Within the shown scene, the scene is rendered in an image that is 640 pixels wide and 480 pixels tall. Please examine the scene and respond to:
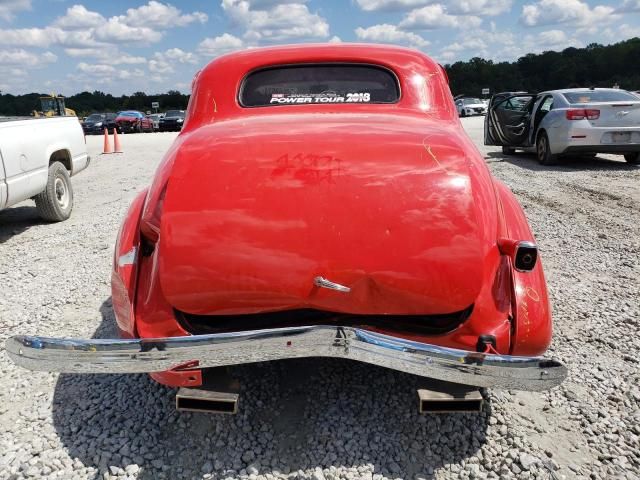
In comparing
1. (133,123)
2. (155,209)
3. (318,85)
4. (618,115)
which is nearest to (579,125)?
(618,115)

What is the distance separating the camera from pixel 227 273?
2.21 m

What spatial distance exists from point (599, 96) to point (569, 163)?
4.58ft

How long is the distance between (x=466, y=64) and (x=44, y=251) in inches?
3365

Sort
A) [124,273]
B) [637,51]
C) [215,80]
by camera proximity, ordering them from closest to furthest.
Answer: [124,273]
[215,80]
[637,51]

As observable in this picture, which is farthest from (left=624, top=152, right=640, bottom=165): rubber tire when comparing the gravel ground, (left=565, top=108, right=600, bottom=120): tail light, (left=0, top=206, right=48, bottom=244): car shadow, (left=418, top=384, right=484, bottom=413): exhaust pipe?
(left=0, top=206, right=48, bottom=244): car shadow

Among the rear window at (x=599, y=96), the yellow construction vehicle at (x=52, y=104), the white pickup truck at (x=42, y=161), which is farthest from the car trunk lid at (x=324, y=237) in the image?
the yellow construction vehicle at (x=52, y=104)

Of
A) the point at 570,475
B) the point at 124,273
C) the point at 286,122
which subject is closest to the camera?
the point at 570,475

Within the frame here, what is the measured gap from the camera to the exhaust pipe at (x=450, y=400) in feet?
7.47

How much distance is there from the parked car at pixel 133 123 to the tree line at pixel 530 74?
1486 inches

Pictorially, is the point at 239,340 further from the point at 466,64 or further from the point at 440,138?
the point at 466,64

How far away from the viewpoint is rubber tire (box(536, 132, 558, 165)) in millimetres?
10758

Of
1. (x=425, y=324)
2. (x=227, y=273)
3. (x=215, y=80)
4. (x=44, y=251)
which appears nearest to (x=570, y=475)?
(x=425, y=324)

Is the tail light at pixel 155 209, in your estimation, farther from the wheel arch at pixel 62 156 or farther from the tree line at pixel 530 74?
the tree line at pixel 530 74

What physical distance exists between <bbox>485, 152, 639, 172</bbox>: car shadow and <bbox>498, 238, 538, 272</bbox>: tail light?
886 centimetres
